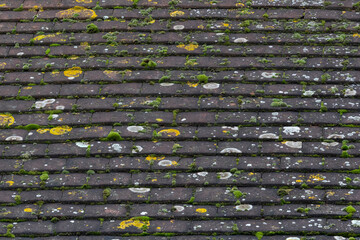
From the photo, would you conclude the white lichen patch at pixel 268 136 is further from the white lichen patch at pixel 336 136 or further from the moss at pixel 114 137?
the moss at pixel 114 137

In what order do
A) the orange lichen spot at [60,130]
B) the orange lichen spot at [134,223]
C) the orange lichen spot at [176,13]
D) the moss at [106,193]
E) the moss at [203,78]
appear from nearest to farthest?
the orange lichen spot at [134,223] → the moss at [106,193] → the orange lichen spot at [60,130] → the moss at [203,78] → the orange lichen spot at [176,13]

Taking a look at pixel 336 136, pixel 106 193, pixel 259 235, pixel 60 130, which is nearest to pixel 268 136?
pixel 336 136

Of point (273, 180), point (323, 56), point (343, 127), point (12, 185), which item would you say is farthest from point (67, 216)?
point (323, 56)

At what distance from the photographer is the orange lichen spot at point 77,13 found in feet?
27.6

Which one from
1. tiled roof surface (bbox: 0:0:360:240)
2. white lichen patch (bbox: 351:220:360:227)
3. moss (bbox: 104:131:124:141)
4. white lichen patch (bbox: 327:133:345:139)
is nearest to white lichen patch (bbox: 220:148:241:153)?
tiled roof surface (bbox: 0:0:360:240)

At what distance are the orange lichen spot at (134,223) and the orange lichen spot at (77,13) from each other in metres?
2.94

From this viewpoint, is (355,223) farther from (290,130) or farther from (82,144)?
(82,144)

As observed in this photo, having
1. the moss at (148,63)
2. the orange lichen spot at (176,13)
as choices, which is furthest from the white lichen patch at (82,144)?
the orange lichen spot at (176,13)

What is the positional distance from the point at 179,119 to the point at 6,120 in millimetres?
1751

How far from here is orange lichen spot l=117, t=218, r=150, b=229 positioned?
6336 mm

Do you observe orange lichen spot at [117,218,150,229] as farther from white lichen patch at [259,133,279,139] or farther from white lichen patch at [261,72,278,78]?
white lichen patch at [261,72,278,78]

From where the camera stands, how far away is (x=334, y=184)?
6.58m

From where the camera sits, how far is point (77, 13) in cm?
844

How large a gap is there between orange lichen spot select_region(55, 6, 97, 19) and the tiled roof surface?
0.08ft
